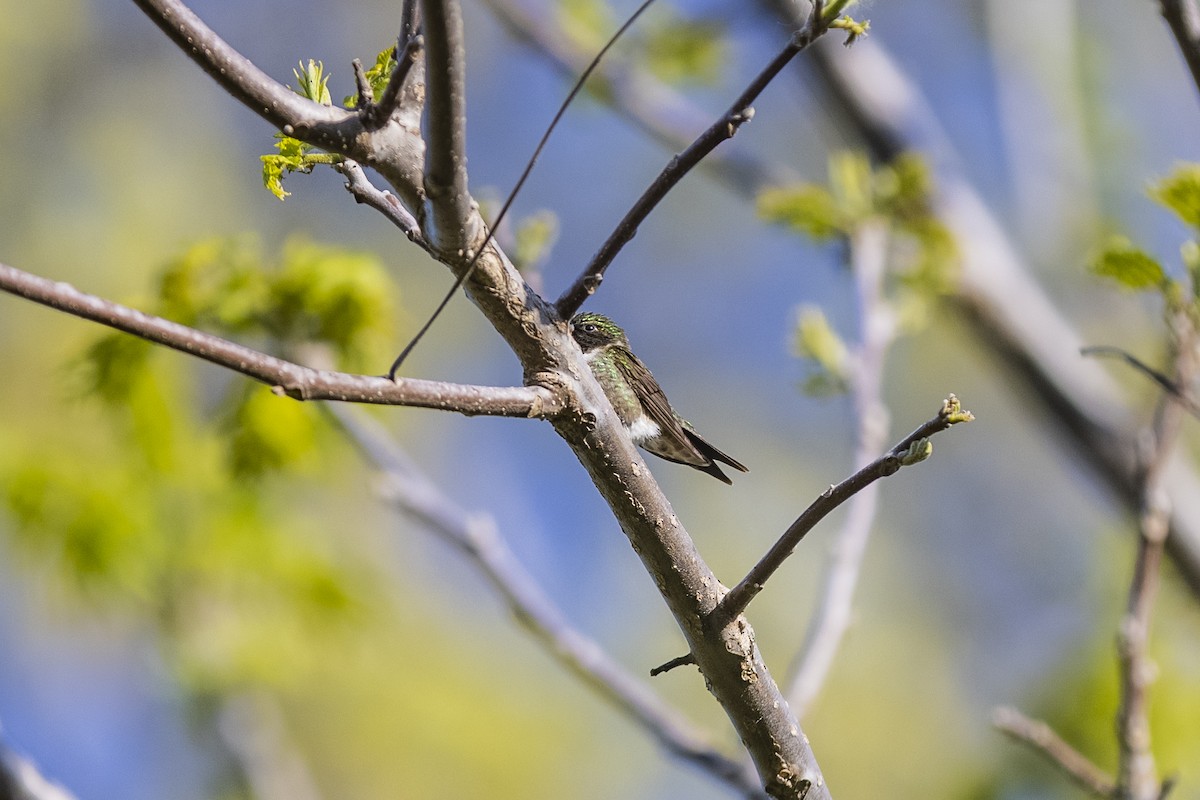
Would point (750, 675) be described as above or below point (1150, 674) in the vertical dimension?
below

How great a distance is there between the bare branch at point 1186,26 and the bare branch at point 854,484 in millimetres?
879

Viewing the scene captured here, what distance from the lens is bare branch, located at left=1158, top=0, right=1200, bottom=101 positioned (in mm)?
1709

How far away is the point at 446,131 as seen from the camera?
121cm

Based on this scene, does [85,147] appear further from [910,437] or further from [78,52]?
[910,437]

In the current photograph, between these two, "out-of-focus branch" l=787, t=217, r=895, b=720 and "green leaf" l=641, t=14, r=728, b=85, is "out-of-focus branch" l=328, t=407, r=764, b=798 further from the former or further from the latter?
"green leaf" l=641, t=14, r=728, b=85

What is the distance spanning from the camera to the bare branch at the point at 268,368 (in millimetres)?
1069

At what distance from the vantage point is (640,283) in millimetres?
12125

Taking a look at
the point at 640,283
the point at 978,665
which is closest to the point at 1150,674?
the point at 978,665

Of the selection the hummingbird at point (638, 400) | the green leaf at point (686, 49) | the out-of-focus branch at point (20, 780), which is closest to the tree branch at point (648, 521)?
the hummingbird at point (638, 400)

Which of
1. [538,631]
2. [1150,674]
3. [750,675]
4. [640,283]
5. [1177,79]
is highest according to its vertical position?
[1177,79]

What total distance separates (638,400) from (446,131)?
4.19 feet

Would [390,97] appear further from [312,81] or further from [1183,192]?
[1183,192]

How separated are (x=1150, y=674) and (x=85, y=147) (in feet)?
35.1

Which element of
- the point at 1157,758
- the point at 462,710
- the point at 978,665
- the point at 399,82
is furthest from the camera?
the point at 978,665
